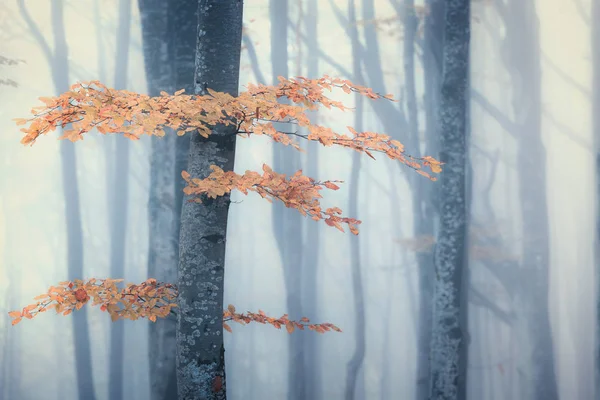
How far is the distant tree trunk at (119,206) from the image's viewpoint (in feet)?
21.1

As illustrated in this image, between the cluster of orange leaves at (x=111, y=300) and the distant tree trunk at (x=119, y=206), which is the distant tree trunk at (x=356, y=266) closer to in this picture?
the distant tree trunk at (x=119, y=206)

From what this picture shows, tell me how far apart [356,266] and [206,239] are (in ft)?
12.8

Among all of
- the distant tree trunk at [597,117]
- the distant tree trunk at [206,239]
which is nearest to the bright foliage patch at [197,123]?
the distant tree trunk at [206,239]

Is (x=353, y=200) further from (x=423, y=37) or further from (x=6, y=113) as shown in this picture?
(x=6, y=113)

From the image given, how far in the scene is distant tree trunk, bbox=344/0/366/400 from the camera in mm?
6566

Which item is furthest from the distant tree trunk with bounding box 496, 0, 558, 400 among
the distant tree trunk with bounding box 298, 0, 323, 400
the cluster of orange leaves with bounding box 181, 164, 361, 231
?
the cluster of orange leaves with bounding box 181, 164, 361, 231

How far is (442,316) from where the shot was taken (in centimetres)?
574

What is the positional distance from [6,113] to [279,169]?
3.60 meters

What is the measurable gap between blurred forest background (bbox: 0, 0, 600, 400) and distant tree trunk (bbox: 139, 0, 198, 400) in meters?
0.99

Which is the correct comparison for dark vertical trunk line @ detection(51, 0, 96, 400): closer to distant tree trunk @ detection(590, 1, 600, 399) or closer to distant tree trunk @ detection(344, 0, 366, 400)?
distant tree trunk @ detection(344, 0, 366, 400)

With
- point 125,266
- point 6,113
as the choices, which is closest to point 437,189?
point 125,266

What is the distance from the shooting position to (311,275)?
6.62 meters

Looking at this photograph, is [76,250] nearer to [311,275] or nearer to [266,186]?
[311,275]

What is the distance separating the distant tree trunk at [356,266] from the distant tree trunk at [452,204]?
1163 millimetres
